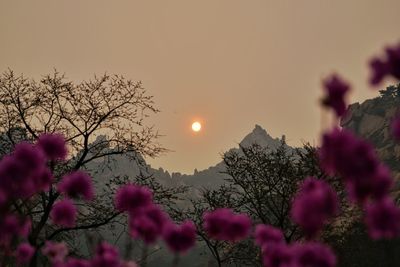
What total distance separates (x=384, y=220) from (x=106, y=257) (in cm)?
233

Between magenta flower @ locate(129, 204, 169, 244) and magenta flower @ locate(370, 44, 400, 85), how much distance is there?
2.46 m

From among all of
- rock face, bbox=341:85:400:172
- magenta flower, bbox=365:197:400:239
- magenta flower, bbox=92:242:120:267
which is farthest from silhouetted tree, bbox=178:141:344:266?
rock face, bbox=341:85:400:172

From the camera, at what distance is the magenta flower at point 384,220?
127 inches

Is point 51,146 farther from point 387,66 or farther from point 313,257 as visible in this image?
point 387,66

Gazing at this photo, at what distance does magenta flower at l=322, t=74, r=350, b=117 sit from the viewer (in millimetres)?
3305

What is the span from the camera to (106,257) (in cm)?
410

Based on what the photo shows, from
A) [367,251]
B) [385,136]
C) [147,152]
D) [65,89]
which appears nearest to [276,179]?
[147,152]

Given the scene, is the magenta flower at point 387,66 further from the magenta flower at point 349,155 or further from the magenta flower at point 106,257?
the magenta flower at point 106,257

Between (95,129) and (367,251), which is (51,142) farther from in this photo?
(367,251)

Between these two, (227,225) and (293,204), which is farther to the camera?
(227,225)

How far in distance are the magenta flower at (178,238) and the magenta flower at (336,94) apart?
2.16m

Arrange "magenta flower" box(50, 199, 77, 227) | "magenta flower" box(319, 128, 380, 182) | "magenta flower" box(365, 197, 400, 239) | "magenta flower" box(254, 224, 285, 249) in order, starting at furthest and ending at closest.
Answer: "magenta flower" box(50, 199, 77, 227), "magenta flower" box(254, 224, 285, 249), "magenta flower" box(365, 197, 400, 239), "magenta flower" box(319, 128, 380, 182)

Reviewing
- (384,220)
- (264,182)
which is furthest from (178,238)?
(264,182)

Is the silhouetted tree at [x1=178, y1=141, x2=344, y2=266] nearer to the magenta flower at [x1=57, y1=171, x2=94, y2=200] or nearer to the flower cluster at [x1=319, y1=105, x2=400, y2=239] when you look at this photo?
the magenta flower at [x1=57, y1=171, x2=94, y2=200]
